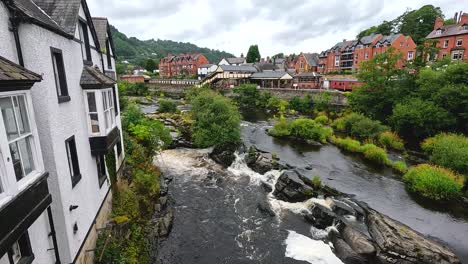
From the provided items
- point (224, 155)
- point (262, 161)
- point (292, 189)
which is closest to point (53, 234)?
point (292, 189)

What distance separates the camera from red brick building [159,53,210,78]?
384ft

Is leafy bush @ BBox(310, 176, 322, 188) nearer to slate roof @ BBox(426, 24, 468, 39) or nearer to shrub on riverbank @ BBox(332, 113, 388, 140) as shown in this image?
shrub on riverbank @ BBox(332, 113, 388, 140)

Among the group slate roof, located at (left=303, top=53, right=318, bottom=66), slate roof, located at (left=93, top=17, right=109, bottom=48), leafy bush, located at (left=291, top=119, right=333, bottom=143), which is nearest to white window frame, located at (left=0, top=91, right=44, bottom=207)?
slate roof, located at (left=93, top=17, right=109, bottom=48)

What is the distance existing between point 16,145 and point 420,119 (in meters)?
34.9

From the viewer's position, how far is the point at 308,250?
14.6 metres

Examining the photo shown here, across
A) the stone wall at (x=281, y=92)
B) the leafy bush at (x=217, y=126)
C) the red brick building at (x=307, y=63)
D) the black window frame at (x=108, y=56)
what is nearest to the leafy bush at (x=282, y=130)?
Result: the leafy bush at (x=217, y=126)

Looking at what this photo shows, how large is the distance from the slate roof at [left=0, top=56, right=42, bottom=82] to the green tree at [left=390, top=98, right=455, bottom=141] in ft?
113

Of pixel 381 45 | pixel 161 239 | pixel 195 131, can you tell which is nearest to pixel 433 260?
pixel 161 239

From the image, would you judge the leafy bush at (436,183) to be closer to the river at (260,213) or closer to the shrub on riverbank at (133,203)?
the river at (260,213)

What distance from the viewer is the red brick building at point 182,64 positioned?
384ft

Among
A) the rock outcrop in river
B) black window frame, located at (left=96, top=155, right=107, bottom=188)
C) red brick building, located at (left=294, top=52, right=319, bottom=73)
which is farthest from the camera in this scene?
red brick building, located at (left=294, top=52, right=319, bottom=73)

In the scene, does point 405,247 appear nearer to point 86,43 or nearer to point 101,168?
point 101,168

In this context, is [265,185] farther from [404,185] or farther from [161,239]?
[404,185]

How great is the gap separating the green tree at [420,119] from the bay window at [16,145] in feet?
113
